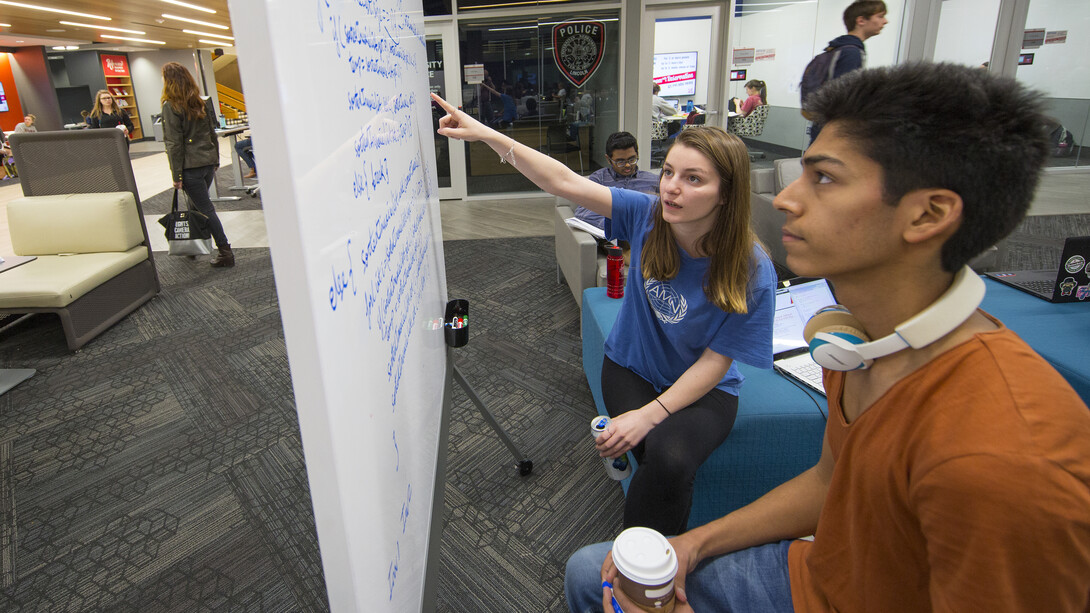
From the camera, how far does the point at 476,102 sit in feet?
21.5

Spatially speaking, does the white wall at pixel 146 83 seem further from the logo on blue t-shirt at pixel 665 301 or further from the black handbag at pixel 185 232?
the logo on blue t-shirt at pixel 665 301

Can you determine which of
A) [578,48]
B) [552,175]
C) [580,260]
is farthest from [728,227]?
[578,48]

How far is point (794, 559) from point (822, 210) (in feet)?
2.03

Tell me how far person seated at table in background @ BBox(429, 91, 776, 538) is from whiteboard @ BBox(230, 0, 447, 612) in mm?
641

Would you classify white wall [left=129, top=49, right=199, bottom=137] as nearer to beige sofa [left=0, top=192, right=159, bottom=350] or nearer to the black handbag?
the black handbag

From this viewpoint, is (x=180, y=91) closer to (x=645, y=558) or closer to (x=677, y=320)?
(x=677, y=320)

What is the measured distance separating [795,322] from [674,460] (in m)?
1.07

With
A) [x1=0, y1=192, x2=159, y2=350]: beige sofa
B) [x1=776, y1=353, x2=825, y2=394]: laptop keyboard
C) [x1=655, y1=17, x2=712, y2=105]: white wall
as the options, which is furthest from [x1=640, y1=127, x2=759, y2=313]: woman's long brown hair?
[x1=655, y1=17, x2=712, y2=105]: white wall

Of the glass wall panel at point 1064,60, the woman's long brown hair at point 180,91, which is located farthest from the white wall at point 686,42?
the woman's long brown hair at point 180,91

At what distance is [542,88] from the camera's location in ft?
21.4

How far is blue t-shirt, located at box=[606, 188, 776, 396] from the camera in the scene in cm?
152

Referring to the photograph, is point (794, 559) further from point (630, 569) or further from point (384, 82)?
point (384, 82)

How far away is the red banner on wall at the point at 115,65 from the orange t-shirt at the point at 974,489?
22237 millimetres

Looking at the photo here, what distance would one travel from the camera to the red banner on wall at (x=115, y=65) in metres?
16.9
